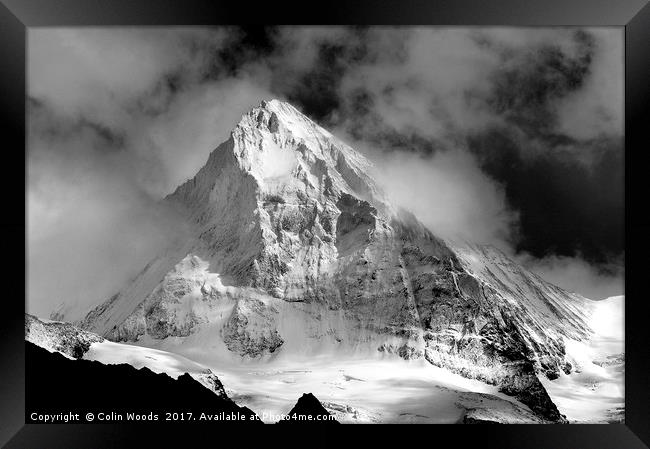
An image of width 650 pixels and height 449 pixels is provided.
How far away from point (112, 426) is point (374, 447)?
10.9 ft

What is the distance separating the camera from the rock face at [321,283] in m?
147

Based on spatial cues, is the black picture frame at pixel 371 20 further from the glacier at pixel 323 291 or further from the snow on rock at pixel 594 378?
the glacier at pixel 323 291

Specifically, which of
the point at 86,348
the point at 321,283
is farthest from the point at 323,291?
the point at 86,348

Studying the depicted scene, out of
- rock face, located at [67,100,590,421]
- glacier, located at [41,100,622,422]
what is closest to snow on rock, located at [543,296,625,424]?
glacier, located at [41,100,622,422]

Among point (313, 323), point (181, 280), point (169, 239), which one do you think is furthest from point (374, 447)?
point (169, 239)

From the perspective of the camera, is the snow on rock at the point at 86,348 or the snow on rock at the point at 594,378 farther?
the snow on rock at the point at 594,378

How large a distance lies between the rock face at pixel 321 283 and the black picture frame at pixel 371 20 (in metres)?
123

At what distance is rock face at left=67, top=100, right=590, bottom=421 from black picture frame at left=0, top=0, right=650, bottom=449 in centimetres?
12335

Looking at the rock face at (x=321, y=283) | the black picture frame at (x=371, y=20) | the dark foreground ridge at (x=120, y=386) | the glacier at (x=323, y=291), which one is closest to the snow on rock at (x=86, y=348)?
the dark foreground ridge at (x=120, y=386)

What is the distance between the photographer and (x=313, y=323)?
15125cm

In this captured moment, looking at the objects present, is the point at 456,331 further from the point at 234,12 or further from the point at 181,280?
the point at 234,12
